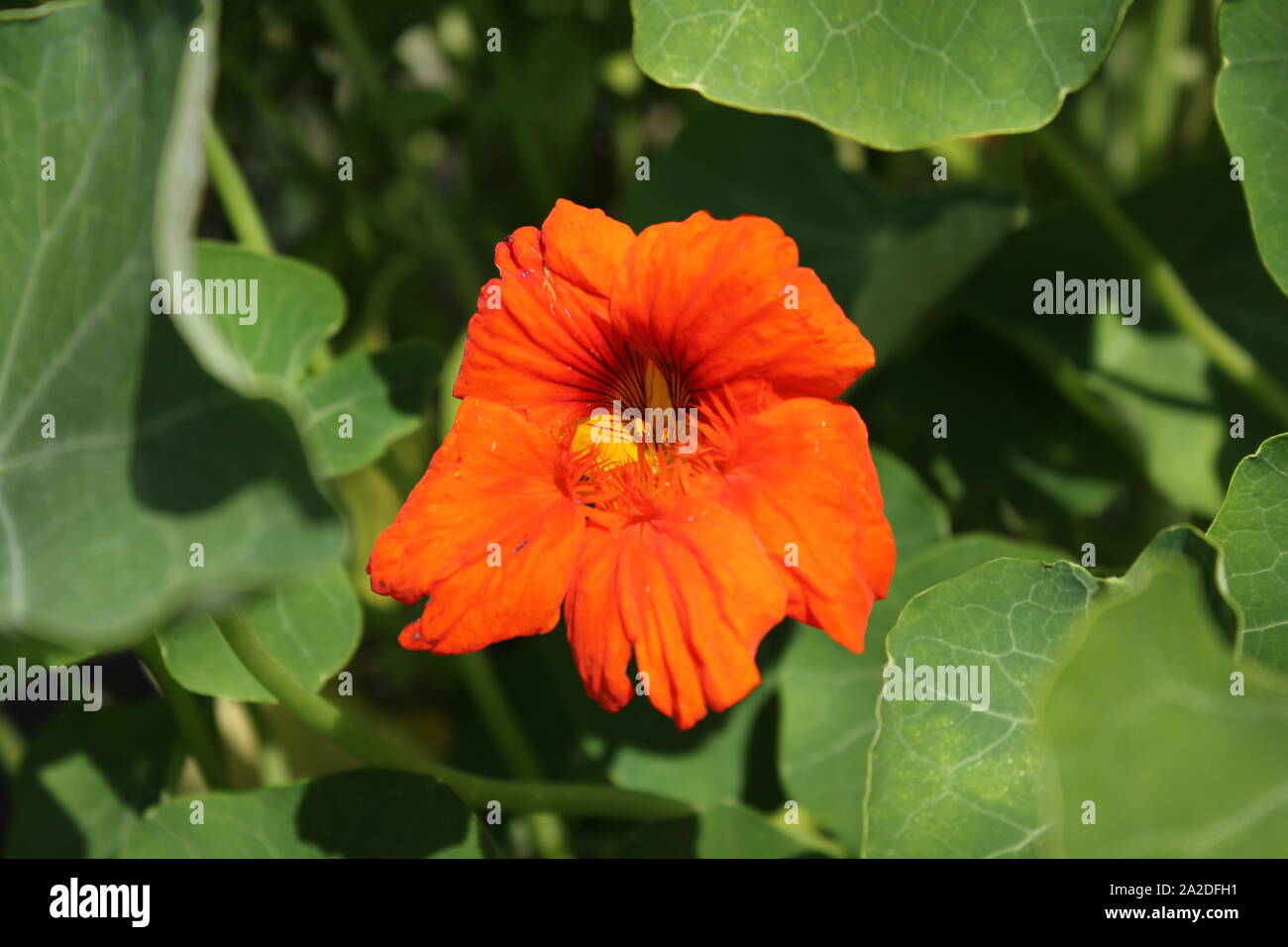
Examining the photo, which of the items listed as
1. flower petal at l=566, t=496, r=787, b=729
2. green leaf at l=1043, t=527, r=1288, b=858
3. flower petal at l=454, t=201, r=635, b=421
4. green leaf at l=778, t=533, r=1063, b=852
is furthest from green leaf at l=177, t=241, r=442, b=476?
A: green leaf at l=1043, t=527, r=1288, b=858

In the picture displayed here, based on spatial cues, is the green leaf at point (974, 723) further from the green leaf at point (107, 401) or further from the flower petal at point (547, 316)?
the green leaf at point (107, 401)

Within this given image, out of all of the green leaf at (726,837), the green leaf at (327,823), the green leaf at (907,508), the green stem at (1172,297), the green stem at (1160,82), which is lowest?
the green leaf at (726,837)

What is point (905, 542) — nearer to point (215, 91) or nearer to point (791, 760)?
point (791, 760)

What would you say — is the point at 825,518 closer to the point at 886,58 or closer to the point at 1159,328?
the point at 886,58

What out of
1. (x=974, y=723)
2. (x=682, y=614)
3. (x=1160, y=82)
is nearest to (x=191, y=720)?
(x=682, y=614)

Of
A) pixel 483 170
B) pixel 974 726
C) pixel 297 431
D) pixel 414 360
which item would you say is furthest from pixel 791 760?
pixel 483 170

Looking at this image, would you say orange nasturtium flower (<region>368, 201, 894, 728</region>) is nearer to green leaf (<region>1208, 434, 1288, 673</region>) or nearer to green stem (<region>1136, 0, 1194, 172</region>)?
green leaf (<region>1208, 434, 1288, 673</region>)

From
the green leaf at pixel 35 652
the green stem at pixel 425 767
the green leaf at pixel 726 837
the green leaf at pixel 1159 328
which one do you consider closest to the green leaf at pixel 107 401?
the green leaf at pixel 35 652
